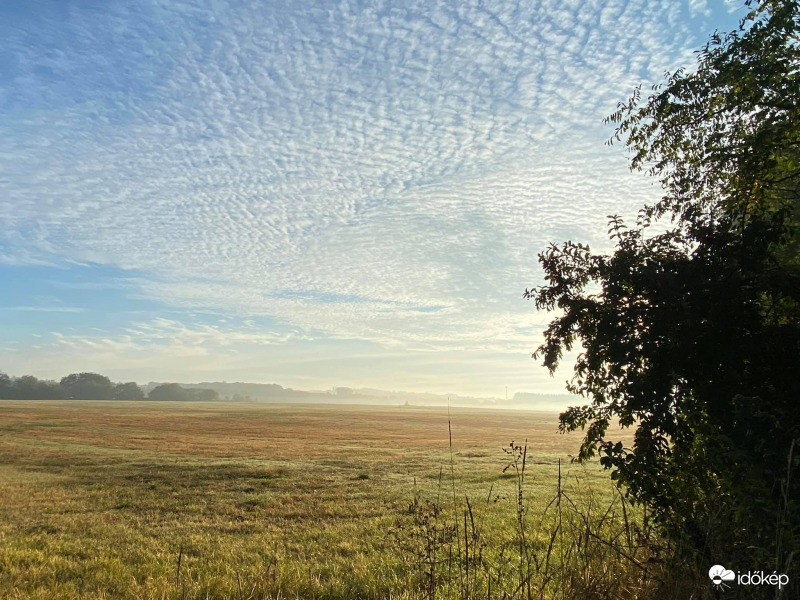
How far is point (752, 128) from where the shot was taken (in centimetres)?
1020

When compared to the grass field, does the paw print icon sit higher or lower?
higher

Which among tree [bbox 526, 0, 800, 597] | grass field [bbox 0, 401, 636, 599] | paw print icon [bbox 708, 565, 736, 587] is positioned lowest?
grass field [bbox 0, 401, 636, 599]

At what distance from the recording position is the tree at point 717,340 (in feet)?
18.6

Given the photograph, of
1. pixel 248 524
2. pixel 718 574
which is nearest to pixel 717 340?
pixel 718 574

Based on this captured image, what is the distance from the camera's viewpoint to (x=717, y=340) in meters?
7.12

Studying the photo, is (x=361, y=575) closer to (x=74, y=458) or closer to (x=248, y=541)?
(x=248, y=541)

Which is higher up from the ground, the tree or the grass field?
the tree

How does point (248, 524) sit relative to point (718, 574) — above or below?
below

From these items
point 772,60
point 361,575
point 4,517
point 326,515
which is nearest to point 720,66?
point 772,60

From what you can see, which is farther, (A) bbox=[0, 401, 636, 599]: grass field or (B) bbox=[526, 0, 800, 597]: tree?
(A) bbox=[0, 401, 636, 599]: grass field

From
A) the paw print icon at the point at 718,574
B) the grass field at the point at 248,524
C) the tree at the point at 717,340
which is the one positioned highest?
the tree at the point at 717,340

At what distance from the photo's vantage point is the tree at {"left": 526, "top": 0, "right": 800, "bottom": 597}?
568 centimetres

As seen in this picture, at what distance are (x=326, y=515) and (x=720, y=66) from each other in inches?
678

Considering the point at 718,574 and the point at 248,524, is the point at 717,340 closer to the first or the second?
the point at 718,574
